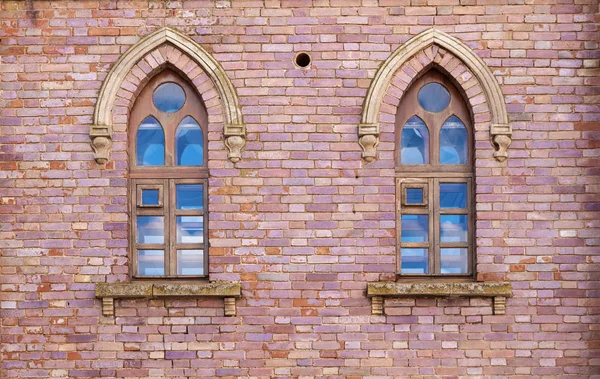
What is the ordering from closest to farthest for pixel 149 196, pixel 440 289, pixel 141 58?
pixel 440 289 < pixel 141 58 < pixel 149 196

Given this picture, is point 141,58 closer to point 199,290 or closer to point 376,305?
point 199,290

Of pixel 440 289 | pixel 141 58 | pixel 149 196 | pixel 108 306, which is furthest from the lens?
pixel 149 196

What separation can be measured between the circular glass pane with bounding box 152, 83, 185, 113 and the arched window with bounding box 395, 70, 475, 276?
207 cm

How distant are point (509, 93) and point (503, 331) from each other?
217 cm

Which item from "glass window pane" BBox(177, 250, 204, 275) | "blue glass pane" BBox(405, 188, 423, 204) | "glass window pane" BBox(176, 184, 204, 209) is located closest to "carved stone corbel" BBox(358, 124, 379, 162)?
"blue glass pane" BBox(405, 188, 423, 204)

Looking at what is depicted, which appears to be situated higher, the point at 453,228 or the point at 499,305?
the point at 453,228

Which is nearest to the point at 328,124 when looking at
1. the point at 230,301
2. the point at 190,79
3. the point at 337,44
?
the point at 337,44

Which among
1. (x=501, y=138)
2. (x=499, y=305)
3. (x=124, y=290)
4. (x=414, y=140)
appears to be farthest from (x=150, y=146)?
(x=499, y=305)

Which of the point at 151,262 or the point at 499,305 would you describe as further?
the point at 151,262

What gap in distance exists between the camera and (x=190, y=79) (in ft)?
24.3

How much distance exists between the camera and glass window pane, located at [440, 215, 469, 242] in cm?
748

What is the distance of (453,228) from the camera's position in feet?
24.6

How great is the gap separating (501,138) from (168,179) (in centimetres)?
309

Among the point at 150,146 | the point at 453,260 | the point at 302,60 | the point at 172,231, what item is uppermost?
the point at 302,60
